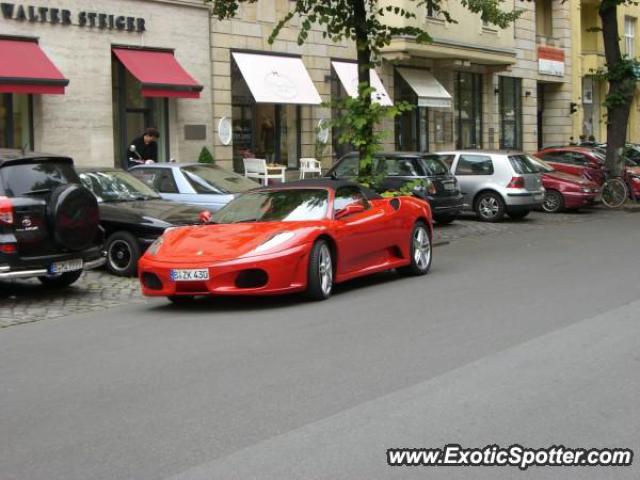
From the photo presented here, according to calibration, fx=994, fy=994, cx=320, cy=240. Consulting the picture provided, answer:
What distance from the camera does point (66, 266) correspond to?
36.9 feet

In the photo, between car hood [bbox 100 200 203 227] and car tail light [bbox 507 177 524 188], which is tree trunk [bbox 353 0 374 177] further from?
car tail light [bbox 507 177 524 188]

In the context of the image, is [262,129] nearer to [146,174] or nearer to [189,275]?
[146,174]

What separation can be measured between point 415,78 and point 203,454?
27.1 m

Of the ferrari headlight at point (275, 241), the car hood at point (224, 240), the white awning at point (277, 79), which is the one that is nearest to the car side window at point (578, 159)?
the white awning at point (277, 79)

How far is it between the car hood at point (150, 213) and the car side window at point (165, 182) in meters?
1.92

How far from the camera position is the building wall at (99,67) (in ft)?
67.7

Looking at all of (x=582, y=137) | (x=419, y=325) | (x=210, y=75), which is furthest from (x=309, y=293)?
(x=582, y=137)

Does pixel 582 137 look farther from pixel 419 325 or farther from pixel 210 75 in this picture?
pixel 419 325

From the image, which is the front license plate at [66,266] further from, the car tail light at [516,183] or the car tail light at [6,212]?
the car tail light at [516,183]

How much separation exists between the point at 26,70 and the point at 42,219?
31.3 feet

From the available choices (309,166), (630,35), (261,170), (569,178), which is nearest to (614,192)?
(569,178)

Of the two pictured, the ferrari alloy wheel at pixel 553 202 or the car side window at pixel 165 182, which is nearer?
the car side window at pixel 165 182

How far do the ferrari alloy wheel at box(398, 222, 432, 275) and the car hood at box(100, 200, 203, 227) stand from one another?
283cm

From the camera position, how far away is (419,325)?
9.01 metres
